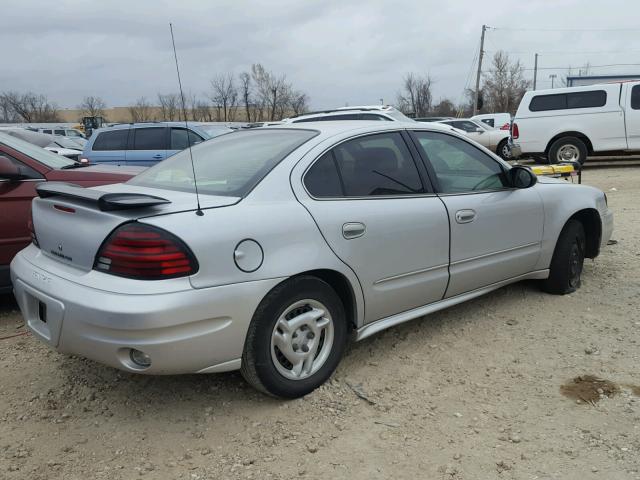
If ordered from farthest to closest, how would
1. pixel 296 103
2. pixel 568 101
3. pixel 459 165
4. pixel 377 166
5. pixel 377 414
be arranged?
pixel 296 103
pixel 568 101
pixel 459 165
pixel 377 166
pixel 377 414

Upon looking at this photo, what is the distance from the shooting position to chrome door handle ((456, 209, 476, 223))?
3.64 metres

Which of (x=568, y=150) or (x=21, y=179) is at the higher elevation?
(x=21, y=179)

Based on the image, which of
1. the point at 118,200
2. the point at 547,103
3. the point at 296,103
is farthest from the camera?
the point at 296,103

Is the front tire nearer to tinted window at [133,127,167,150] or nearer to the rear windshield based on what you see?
the rear windshield

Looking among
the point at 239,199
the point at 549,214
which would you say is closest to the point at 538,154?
the point at 549,214

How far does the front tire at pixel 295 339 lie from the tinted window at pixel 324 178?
1.63 feet

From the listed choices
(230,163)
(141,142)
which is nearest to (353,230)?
(230,163)

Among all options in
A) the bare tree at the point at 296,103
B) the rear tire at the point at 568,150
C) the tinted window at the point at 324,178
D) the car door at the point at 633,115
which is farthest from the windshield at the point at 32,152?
the bare tree at the point at 296,103

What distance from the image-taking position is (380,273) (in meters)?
3.22

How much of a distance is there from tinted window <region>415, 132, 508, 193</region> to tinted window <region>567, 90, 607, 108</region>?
35.4 feet

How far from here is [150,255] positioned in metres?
2.48

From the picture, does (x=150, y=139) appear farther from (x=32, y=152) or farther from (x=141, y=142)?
(x=32, y=152)

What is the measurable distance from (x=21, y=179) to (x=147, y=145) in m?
8.02

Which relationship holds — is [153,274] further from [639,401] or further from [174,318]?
[639,401]
